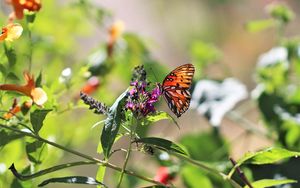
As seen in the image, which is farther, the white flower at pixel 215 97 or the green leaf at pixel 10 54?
the white flower at pixel 215 97

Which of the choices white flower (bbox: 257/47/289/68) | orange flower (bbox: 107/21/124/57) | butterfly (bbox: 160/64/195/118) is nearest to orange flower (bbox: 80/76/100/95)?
orange flower (bbox: 107/21/124/57)

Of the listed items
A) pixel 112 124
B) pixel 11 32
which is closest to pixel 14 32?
pixel 11 32

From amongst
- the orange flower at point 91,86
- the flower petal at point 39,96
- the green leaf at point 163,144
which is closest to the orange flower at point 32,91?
the flower petal at point 39,96

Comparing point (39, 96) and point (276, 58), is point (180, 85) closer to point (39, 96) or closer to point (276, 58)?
point (39, 96)

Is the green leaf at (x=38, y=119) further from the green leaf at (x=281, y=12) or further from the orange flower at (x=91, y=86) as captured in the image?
the green leaf at (x=281, y=12)

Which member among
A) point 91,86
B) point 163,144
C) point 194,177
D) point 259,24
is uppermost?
point 259,24

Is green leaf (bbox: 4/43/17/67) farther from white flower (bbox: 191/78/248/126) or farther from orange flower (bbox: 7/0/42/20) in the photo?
white flower (bbox: 191/78/248/126)

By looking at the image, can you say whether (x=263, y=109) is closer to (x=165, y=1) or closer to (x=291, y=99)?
(x=291, y=99)
